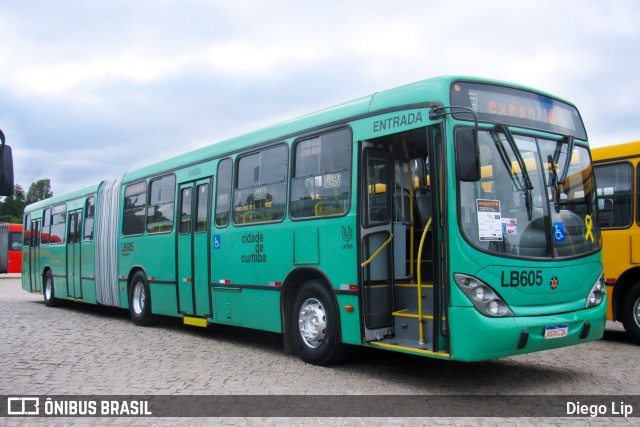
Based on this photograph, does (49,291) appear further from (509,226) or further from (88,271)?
(509,226)

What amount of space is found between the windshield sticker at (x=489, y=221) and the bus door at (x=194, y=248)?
219 inches

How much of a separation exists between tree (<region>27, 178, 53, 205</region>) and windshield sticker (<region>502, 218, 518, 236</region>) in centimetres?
10842

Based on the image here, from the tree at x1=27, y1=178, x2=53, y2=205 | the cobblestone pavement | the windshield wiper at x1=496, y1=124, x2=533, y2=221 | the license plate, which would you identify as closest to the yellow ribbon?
the windshield wiper at x1=496, y1=124, x2=533, y2=221

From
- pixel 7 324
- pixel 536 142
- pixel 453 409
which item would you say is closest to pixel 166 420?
pixel 453 409

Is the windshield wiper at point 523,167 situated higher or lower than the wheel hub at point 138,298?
higher

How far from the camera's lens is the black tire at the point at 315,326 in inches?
317

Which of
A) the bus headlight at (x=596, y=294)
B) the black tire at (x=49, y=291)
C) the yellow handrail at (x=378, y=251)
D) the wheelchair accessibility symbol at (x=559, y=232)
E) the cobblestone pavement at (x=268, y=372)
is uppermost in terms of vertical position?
the wheelchair accessibility symbol at (x=559, y=232)

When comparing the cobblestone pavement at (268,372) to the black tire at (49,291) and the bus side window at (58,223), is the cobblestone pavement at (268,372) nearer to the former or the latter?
the bus side window at (58,223)

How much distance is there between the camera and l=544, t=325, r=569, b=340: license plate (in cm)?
659

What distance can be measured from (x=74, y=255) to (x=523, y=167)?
13.3 meters

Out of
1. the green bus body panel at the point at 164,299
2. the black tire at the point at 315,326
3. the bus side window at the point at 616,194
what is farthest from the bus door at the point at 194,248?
the bus side window at the point at 616,194

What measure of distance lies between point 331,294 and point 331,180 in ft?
4.62

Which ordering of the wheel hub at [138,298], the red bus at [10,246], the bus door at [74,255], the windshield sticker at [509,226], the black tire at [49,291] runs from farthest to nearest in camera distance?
the red bus at [10,246]
the black tire at [49,291]
the bus door at [74,255]
the wheel hub at [138,298]
the windshield sticker at [509,226]

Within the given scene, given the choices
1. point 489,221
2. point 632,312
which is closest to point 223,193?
point 489,221
